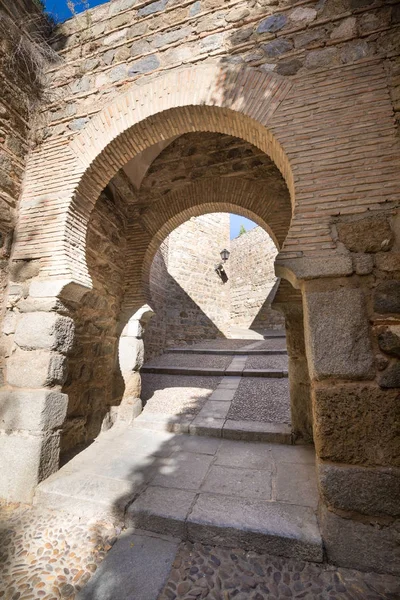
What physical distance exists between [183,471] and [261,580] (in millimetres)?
1041

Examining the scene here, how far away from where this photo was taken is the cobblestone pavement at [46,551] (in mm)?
1437

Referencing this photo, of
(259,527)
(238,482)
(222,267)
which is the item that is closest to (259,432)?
(238,482)

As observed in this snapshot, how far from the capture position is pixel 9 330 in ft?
8.13

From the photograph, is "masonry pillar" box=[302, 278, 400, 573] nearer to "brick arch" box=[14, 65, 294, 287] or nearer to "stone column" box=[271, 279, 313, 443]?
"stone column" box=[271, 279, 313, 443]

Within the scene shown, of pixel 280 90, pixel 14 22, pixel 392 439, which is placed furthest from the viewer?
pixel 14 22

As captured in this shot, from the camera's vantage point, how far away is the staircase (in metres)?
1.71

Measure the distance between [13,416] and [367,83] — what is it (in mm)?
3915

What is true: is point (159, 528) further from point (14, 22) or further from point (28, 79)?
point (14, 22)

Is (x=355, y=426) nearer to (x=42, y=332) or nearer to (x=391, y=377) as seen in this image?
(x=391, y=377)

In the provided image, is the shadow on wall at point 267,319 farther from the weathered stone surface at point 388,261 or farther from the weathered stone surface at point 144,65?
the weathered stone surface at point 388,261

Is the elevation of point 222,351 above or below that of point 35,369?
below

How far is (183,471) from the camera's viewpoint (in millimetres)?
2385

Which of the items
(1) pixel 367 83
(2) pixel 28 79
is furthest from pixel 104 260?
(1) pixel 367 83

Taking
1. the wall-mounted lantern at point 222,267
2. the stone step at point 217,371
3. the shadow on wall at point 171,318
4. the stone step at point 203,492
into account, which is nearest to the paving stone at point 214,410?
the stone step at point 203,492
